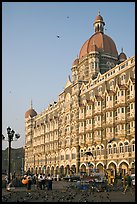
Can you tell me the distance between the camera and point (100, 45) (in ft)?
233

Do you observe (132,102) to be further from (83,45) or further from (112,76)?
(83,45)

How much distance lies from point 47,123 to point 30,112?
19740 millimetres

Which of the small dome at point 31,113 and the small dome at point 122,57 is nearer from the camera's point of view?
the small dome at point 122,57

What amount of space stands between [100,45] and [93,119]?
71.5ft

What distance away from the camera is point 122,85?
47.7 m

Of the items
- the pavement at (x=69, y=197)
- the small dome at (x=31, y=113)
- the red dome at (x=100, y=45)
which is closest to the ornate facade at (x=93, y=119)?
the red dome at (x=100, y=45)

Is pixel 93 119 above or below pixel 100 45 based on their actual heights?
below

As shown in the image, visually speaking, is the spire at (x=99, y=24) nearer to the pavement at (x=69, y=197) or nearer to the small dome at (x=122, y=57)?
the small dome at (x=122, y=57)

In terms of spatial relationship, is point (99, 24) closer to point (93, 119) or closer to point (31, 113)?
point (93, 119)

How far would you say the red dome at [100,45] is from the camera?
2763 inches

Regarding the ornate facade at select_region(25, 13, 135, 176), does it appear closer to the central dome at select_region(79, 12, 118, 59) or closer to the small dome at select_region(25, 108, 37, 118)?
the central dome at select_region(79, 12, 118, 59)

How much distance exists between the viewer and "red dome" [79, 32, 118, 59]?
7019 centimetres

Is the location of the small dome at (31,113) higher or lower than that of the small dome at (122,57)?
lower

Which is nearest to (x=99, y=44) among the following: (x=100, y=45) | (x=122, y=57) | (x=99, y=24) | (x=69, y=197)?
(x=100, y=45)
